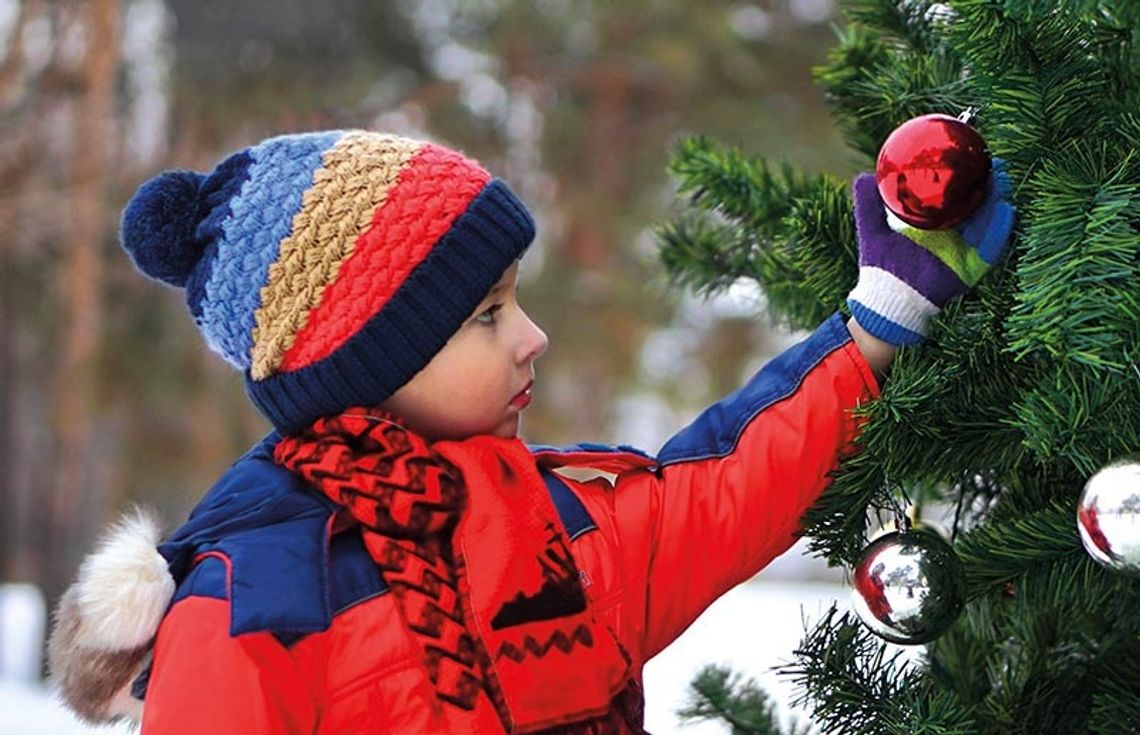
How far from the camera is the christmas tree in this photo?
0.82m

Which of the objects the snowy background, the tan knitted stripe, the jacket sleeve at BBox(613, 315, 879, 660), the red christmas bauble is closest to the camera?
the red christmas bauble

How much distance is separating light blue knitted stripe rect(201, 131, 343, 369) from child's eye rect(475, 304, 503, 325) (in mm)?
205

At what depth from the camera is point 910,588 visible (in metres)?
0.98

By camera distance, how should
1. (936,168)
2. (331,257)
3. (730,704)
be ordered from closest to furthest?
(936,168) < (331,257) < (730,704)

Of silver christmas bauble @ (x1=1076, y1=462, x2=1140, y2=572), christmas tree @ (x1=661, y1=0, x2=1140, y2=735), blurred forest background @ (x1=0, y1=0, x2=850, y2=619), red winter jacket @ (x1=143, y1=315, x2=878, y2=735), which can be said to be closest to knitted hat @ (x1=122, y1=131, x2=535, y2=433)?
red winter jacket @ (x1=143, y1=315, x2=878, y2=735)

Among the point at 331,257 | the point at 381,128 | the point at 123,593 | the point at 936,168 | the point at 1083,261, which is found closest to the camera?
the point at 1083,261

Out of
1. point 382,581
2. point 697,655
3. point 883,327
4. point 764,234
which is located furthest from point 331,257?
point 697,655

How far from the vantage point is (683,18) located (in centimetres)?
616

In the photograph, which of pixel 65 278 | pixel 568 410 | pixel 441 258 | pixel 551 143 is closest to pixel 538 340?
pixel 441 258

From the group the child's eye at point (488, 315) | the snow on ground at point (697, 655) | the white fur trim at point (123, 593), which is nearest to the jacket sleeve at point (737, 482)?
the child's eye at point (488, 315)

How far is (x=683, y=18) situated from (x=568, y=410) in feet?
7.83

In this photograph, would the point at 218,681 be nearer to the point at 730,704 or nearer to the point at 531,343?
the point at 531,343

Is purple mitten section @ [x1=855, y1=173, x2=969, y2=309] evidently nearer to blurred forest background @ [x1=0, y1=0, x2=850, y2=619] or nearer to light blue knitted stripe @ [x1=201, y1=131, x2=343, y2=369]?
light blue knitted stripe @ [x1=201, y1=131, x2=343, y2=369]

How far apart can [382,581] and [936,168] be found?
61 centimetres
